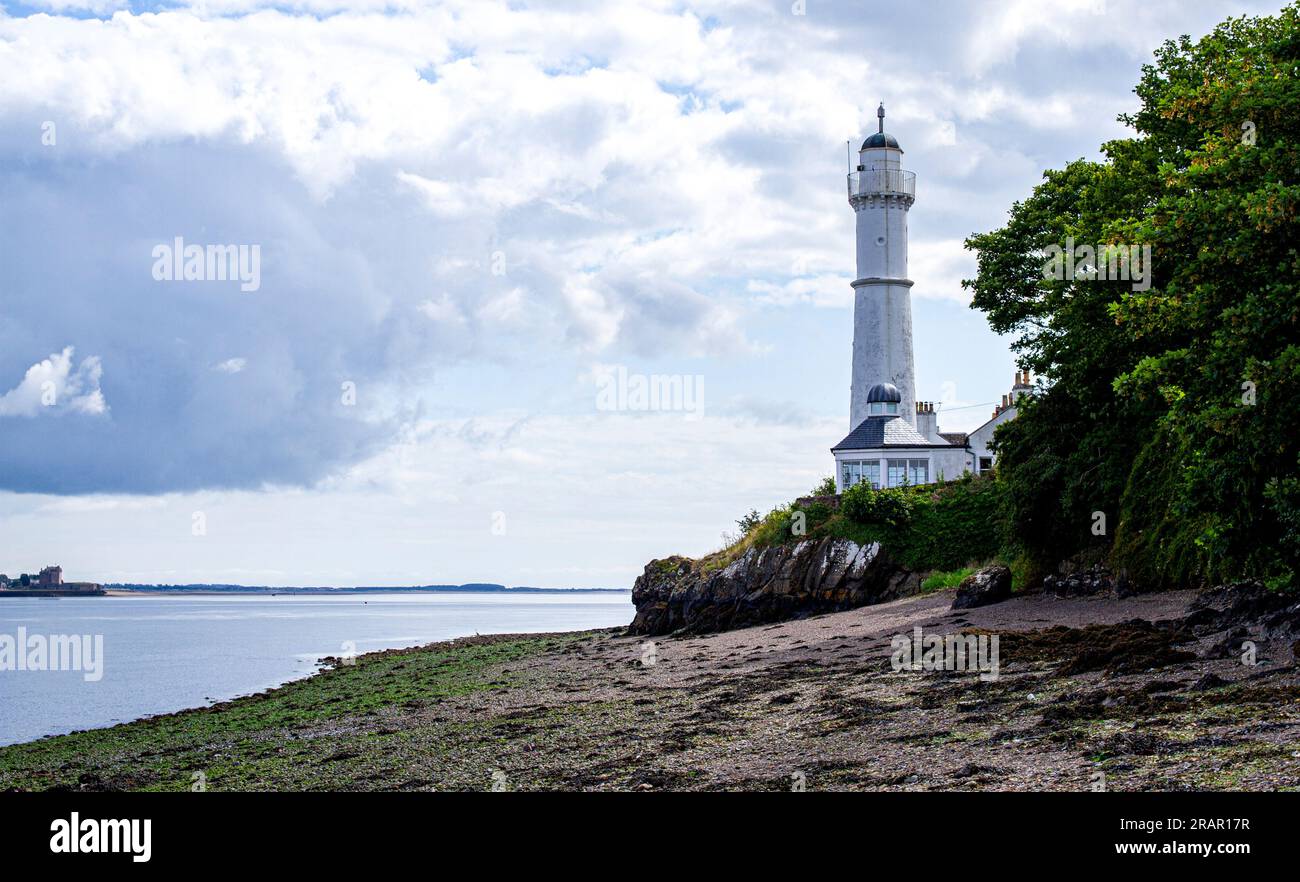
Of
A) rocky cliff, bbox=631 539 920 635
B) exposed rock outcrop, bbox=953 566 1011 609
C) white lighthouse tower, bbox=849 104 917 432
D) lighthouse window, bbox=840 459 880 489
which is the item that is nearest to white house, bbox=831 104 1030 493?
white lighthouse tower, bbox=849 104 917 432

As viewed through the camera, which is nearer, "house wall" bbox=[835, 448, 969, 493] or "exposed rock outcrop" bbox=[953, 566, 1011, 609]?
"exposed rock outcrop" bbox=[953, 566, 1011, 609]

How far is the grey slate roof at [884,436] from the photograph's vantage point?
7194 cm

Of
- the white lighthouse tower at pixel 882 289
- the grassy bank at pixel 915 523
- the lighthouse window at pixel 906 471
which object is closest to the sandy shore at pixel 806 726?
the grassy bank at pixel 915 523

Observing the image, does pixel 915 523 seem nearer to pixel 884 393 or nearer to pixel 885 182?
pixel 884 393

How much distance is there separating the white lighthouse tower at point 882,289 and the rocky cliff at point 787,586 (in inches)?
1043

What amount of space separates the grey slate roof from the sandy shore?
33.1 meters

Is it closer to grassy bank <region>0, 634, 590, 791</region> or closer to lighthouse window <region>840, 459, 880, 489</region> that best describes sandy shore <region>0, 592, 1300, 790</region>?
grassy bank <region>0, 634, 590, 791</region>

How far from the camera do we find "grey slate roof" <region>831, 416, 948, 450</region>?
2832 inches

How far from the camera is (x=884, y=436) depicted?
72.3 metres

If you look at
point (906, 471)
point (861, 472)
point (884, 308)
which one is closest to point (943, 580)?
point (906, 471)

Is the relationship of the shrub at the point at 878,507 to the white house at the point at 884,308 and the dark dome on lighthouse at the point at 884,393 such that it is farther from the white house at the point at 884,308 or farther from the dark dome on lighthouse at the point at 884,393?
the dark dome on lighthouse at the point at 884,393

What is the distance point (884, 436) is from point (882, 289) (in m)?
11.9

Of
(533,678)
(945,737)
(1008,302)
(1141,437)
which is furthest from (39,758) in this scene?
(1008,302)
